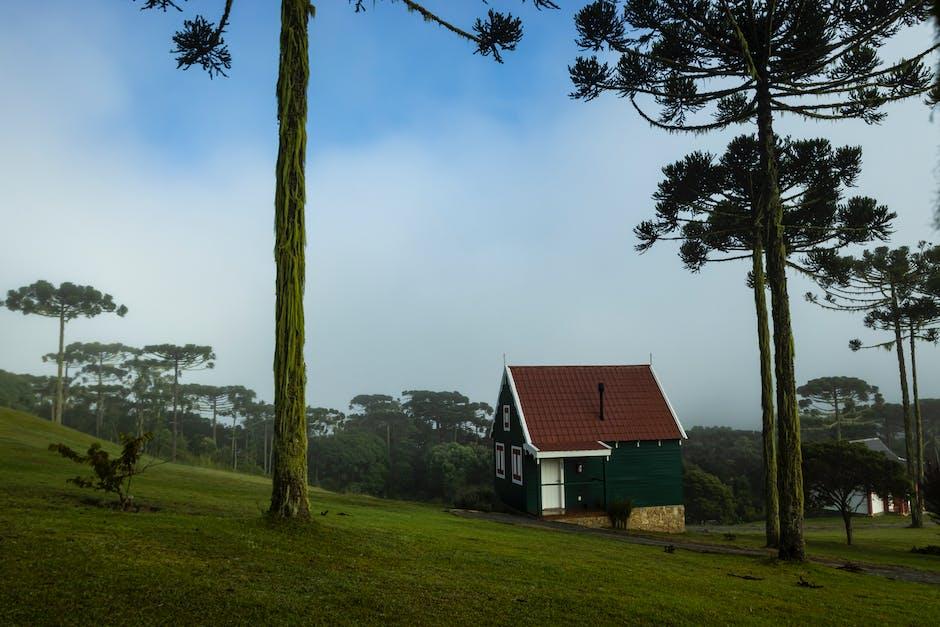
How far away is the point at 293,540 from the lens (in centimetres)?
911

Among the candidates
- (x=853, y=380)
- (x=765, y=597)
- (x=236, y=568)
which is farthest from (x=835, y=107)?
(x=853, y=380)

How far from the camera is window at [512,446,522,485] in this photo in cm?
2723

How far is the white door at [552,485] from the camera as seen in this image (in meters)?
25.8

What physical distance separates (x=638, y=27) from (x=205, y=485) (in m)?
20.3

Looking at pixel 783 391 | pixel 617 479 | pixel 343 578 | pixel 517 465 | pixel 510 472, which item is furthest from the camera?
pixel 510 472

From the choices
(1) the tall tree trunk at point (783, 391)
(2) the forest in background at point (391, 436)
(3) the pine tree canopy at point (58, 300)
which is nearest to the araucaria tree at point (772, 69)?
(1) the tall tree trunk at point (783, 391)

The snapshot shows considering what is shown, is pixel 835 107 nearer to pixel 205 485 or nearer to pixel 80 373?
pixel 205 485

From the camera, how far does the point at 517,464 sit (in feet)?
90.5

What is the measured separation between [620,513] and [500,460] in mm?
7368

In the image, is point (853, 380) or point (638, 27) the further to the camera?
point (853, 380)

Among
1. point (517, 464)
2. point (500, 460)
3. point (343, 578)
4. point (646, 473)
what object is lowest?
point (646, 473)

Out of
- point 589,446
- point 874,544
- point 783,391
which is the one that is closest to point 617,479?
point 589,446

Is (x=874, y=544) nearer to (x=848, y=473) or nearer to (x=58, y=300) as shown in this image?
(x=848, y=473)

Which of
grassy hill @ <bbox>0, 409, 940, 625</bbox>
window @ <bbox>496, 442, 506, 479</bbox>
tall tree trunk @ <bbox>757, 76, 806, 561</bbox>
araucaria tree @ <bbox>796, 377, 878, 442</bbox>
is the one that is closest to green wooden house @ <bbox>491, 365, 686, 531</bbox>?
window @ <bbox>496, 442, 506, 479</bbox>
